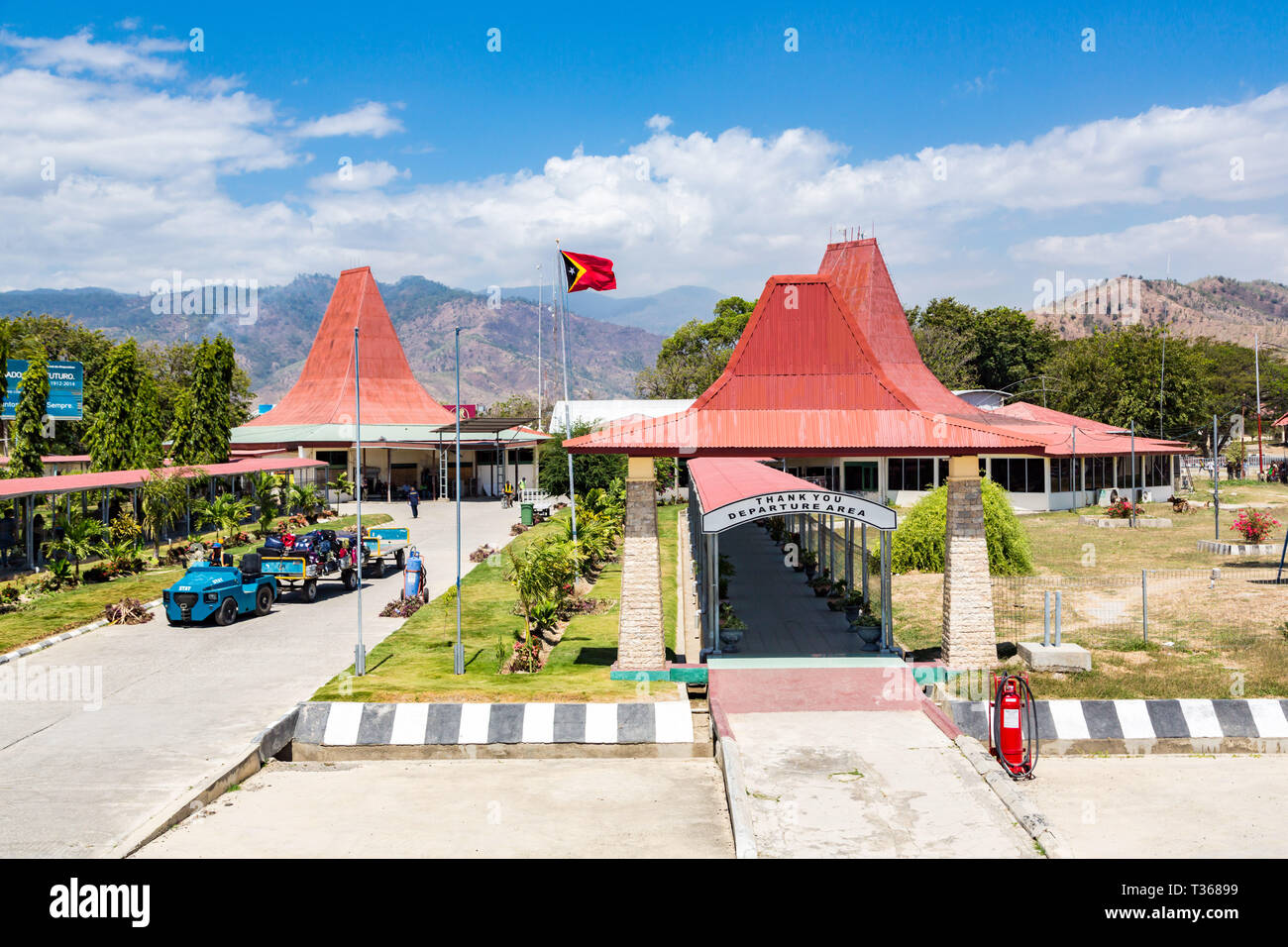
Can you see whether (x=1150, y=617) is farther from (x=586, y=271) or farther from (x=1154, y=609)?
(x=586, y=271)

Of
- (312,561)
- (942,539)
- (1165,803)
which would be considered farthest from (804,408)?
(942,539)

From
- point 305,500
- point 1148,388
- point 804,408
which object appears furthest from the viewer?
point 1148,388

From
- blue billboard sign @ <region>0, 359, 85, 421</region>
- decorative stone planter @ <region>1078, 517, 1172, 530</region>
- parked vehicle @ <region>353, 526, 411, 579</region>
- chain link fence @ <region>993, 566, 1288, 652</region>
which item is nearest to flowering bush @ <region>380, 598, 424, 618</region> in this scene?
parked vehicle @ <region>353, 526, 411, 579</region>

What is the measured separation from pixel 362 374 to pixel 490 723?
51.9 m

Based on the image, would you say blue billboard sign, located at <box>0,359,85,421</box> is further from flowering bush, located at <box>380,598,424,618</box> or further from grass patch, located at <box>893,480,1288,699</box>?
grass patch, located at <box>893,480,1288,699</box>

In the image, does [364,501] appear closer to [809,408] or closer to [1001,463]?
[1001,463]

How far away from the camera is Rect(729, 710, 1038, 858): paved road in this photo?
9367 mm

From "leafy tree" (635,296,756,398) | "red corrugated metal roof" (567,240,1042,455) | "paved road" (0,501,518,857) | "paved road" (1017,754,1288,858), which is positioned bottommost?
"paved road" (1017,754,1288,858)

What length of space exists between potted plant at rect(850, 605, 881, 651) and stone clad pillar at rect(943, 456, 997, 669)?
1913 mm

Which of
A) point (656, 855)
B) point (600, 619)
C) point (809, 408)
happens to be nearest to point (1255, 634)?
point (809, 408)

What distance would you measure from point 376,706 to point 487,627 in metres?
7.69

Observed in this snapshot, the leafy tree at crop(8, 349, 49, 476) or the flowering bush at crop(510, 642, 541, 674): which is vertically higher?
the leafy tree at crop(8, 349, 49, 476)

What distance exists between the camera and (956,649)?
15367 mm

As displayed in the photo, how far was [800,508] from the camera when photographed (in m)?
14.6
